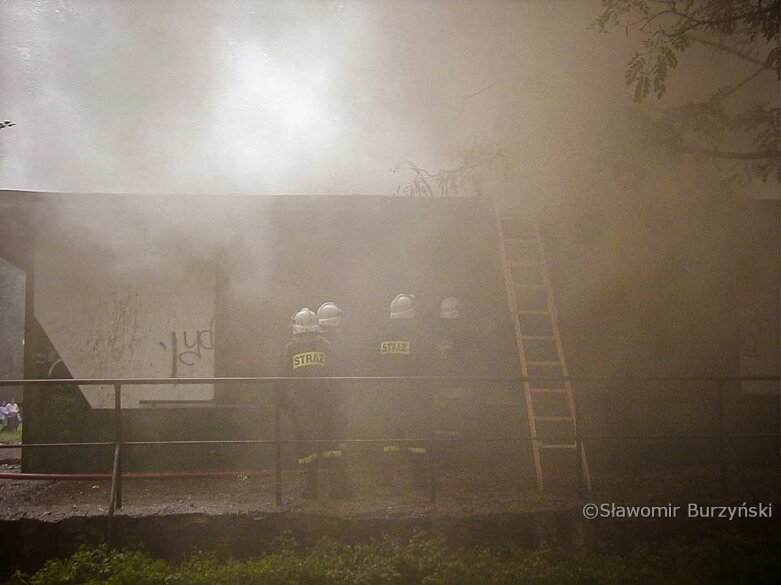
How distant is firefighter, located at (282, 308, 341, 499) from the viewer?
16.4 ft

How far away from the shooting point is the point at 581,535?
4648 millimetres

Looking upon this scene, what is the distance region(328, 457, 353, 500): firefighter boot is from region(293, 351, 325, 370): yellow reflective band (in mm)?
771

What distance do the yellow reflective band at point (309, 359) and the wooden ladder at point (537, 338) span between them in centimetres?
169

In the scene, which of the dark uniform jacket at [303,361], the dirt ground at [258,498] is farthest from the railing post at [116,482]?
the dark uniform jacket at [303,361]

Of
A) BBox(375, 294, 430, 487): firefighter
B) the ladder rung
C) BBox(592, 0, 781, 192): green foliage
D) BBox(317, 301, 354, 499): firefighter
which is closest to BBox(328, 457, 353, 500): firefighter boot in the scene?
BBox(317, 301, 354, 499): firefighter

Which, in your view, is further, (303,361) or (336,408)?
(336,408)

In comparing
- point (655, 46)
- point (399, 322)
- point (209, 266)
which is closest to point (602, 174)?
point (655, 46)

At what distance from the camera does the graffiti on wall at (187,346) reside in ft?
20.8

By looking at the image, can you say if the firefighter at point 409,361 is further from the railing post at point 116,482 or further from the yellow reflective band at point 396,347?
the railing post at point 116,482

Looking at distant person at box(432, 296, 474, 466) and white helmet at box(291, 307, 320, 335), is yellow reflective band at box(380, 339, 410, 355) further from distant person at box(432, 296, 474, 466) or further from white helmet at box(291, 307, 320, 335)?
white helmet at box(291, 307, 320, 335)

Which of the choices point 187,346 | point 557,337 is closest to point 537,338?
point 557,337

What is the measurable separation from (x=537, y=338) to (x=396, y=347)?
1451 mm

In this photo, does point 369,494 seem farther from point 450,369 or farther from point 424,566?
point 450,369

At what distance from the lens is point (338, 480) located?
5.05 meters
